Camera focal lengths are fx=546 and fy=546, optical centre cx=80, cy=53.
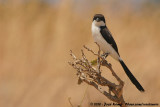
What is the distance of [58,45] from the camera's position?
8.32m

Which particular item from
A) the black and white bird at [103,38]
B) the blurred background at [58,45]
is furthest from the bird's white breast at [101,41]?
the blurred background at [58,45]

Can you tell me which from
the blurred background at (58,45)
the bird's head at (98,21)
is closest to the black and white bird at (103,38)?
the bird's head at (98,21)

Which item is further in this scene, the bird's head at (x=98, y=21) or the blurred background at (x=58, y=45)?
the blurred background at (x=58, y=45)

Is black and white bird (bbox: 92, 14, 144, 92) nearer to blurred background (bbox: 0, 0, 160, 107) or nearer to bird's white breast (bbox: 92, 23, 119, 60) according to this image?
bird's white breast (bbox: 92, 23, 119, 60)

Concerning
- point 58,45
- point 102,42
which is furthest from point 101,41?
point 58,45

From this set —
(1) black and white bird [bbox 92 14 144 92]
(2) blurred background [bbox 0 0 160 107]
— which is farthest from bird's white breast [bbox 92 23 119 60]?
(2) blurred background [bbox 0 0 160 107]

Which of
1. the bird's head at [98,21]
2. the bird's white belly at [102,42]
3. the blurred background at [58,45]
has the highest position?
the bird's head at [98,21]

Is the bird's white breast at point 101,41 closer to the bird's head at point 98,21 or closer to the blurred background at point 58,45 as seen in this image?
the bird's head at point 98,21

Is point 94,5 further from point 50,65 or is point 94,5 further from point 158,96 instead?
point 158,96

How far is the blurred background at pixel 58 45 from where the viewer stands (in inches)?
290

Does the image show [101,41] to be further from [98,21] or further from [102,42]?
[98,21]

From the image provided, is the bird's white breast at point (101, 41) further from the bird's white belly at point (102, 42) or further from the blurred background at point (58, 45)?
the blurred background at point (58, 45)

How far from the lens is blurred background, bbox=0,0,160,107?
24.2ft

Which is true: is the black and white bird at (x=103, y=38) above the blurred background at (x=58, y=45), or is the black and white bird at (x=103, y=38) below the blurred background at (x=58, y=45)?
above
